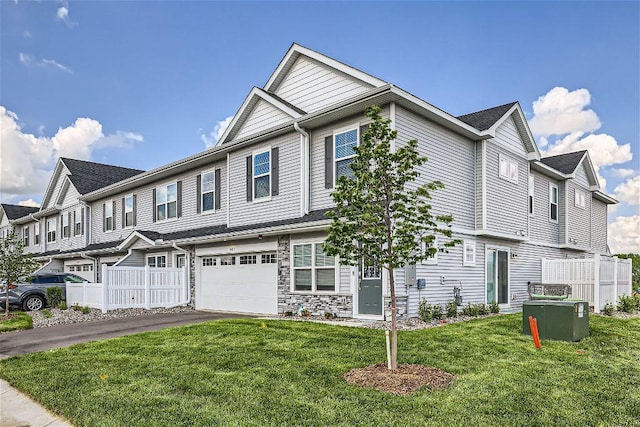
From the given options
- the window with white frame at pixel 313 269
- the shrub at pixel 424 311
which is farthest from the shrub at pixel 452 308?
the window with white frame at pixel 313 269

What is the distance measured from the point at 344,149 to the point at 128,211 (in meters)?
14.4

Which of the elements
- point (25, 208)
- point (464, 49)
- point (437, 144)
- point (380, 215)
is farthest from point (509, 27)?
point (25, 208)

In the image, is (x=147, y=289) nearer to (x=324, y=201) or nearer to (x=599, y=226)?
(x=324, y=201)

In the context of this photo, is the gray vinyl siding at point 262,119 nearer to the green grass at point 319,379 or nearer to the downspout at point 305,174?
the downspout at point 305,174

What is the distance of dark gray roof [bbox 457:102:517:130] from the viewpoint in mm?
14800

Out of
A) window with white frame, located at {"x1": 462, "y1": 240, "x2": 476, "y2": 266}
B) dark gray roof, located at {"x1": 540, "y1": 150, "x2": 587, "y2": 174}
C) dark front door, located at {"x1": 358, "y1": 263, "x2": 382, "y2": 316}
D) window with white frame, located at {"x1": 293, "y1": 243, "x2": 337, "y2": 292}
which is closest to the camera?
dark front door, located at {"x1": 358, "y1": 263, "x2": 382, "y2": 316}

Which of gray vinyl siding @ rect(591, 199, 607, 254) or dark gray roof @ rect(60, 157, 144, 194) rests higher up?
dark gray roof @ rect(60, 157, 144, 194)

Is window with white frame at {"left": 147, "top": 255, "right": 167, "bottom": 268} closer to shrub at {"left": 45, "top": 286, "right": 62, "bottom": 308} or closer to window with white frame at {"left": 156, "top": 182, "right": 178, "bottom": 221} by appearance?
window with white frame at {"left": 156, "top": 182, "right": 178, "bottom": 221}

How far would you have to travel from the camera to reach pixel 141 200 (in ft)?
72.8

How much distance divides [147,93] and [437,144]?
38.0ft

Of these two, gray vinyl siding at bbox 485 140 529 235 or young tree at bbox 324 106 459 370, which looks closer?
young tree at bbox 324 106 459 370

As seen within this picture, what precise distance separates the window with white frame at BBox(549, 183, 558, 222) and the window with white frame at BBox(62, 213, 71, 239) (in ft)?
86.0

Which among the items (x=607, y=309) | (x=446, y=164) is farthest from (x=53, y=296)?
(x=607, y=309)

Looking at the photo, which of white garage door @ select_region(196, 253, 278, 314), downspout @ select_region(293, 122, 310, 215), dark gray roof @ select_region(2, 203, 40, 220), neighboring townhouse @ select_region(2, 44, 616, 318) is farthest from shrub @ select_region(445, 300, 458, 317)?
dark gray roof @ select_region(2, 203, 40, 220)
